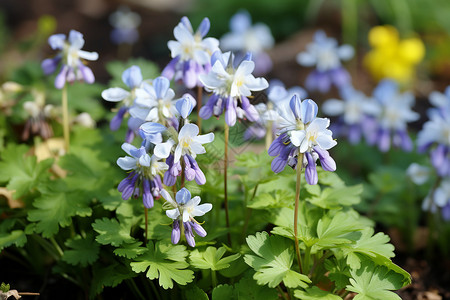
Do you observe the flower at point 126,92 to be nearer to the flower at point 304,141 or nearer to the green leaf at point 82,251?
the green leaf at point 82,251

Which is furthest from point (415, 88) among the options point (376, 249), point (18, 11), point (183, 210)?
point (18, 11)

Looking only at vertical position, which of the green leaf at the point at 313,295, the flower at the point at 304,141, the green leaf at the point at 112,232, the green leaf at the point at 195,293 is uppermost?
the flower at the point at 304,141

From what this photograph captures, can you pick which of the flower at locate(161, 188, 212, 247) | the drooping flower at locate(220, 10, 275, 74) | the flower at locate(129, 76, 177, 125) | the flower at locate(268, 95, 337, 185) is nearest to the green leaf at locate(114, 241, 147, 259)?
the flower at locate(161, 188, 212, 247)

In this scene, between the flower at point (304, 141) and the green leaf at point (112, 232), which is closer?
→ the flower at point (304, 141)

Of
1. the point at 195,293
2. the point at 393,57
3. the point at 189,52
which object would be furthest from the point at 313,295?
the point at 393,57

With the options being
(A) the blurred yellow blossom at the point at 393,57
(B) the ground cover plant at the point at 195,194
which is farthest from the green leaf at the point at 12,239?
(A) the blurred yellow blossom at the point at 393,57

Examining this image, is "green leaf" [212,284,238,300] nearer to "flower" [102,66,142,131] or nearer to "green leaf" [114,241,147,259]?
"green leaf" [114,241,147,259]

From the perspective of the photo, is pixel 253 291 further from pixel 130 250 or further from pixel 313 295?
pixel 130 250
